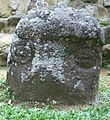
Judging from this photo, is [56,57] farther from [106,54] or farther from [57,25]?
[106,54]

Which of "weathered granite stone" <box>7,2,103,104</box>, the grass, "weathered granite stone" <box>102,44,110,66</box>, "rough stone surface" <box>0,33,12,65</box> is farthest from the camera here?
"weathered granite stone" <box>102,44,110,66</box>

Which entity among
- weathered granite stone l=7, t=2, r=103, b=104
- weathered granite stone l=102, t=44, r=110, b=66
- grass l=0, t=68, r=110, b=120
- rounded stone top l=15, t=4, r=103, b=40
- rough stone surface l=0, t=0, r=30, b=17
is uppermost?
rounded stone top l=15, t=4, r=103, b=40

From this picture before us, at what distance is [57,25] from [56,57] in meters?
0.46

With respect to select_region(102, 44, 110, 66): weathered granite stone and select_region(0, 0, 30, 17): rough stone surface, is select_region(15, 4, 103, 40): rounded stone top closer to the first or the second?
select_region(102, 44, 110, 66): weathered granite stone

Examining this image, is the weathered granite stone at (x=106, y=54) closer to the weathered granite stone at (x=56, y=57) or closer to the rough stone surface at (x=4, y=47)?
the rough stone surface at (x=4, y=47)

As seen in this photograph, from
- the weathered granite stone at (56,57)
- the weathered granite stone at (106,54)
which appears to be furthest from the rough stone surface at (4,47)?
the weathered granite stone at (56,57)

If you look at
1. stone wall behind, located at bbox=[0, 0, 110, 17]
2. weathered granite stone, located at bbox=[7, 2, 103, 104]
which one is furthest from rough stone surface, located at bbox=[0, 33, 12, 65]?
weathered granite stone, located at bbox=[7, 2, 103, 104]

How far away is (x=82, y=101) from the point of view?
19.2 ft

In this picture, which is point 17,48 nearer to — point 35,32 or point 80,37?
point 35,32

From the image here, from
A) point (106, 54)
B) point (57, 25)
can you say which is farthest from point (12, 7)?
point (57, 25)

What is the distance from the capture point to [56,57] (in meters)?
5.80

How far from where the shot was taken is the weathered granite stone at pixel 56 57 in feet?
18.9

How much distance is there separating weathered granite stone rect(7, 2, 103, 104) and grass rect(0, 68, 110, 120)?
0.72ft

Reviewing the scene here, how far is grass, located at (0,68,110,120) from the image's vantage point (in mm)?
4754
